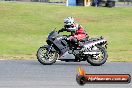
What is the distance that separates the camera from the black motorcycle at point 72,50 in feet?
42.3

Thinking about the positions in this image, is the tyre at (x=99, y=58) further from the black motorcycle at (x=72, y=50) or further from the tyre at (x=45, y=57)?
the tyre at (x=45, y=57)

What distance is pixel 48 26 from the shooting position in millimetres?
30672

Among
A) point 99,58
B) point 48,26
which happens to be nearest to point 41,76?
point 99,58

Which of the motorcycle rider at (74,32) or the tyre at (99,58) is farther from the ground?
the motorcycle rider at (74,32)

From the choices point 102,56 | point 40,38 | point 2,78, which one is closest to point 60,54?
point 102,56

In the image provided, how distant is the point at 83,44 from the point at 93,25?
18618mm

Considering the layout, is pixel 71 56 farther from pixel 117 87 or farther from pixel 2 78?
pixel 117 87

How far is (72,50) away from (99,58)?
0.92 metres

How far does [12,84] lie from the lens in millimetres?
8367

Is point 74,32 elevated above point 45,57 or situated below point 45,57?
above

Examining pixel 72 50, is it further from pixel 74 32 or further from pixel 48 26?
pixel 48 26

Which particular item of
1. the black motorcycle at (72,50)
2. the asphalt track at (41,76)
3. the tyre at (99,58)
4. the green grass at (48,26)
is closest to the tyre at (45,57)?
the black motorcycle at (72,50)

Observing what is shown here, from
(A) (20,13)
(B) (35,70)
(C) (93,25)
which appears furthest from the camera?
(A) (20,13)

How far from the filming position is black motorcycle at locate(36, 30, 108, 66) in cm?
1289
